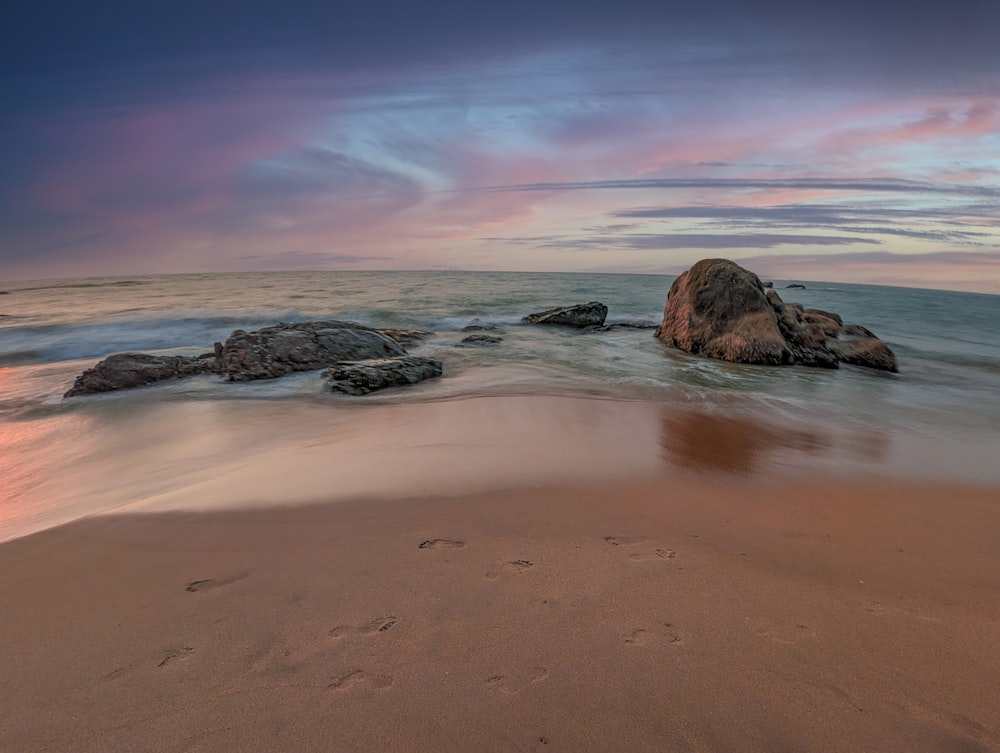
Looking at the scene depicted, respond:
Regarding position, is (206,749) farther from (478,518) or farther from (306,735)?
→ (478,518)

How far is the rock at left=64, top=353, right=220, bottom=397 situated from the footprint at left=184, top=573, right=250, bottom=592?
6.31 meters

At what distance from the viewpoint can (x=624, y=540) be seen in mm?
2758

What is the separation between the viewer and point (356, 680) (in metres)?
1.77

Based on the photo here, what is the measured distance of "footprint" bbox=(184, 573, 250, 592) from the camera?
2363mm

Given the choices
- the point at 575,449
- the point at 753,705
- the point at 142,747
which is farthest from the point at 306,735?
the point at 575,449

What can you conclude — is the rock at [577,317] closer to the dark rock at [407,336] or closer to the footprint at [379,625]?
the dark rock at [407,336]

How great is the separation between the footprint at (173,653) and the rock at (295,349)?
6377 mm

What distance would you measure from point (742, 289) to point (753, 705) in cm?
969

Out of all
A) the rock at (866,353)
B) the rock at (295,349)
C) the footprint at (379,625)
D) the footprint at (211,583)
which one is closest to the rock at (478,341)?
the rock at (295,349)

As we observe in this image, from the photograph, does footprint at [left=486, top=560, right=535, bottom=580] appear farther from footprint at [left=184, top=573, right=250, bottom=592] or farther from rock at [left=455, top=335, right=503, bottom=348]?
rock at [left=455, top=335, right=503, bottom=348]

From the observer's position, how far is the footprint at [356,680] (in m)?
1.74

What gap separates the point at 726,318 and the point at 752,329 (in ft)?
2.08

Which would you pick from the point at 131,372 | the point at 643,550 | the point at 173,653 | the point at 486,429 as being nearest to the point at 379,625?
the point at 173,653

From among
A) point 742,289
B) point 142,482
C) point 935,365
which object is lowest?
point 935,365
